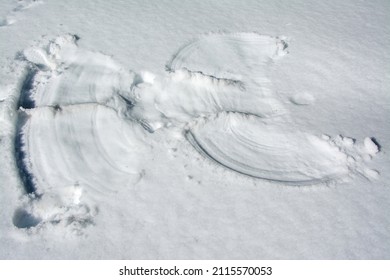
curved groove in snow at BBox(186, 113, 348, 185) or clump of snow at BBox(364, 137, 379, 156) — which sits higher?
clump of snow at BBox(364, 137, 379, 156)

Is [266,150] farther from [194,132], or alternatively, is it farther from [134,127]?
[134,127]

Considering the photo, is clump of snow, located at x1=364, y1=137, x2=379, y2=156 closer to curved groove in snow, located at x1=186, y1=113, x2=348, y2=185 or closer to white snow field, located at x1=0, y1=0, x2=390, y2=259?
white snow field, located at x1=0, y1=0, x2=390, y2=259

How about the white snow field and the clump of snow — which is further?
the clump of snow

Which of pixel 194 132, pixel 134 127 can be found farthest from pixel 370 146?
pixel 134 127

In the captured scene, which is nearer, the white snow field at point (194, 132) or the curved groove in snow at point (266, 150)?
the white snow field at point (194, 132)

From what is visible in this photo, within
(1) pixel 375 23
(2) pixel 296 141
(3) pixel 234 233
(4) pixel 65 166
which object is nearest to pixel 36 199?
(4) pixel 65 166

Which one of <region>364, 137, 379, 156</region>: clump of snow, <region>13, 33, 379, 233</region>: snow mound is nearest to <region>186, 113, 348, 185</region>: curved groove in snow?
<region>13, 33, 379, 233</region>: snow mound

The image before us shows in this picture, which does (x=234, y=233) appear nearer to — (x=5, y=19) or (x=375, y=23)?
(x=375, y=23)

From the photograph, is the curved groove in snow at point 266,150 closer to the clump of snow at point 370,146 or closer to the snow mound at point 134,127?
the snow mound at point 134,127

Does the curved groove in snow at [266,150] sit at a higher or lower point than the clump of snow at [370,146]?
lower

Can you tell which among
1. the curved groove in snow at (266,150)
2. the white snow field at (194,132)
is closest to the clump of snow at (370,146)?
the white snow field at (194,132)
